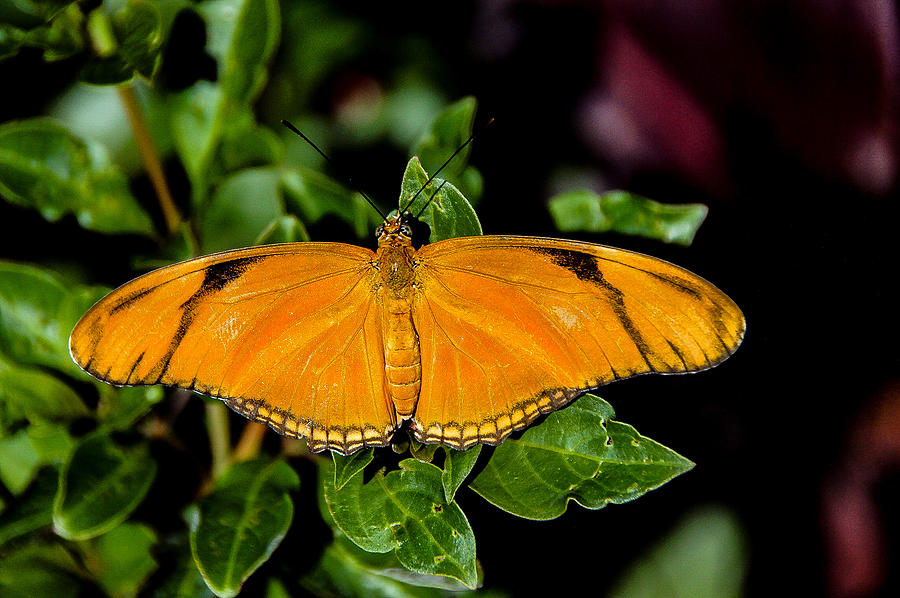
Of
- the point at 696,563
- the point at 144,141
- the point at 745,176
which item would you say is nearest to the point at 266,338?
the point at 144,141

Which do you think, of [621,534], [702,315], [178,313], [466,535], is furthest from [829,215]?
[178,313]

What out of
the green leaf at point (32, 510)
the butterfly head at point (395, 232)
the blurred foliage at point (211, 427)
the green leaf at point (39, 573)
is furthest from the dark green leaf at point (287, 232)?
the green leaf at point (39, 573)

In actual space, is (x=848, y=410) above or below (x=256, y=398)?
below

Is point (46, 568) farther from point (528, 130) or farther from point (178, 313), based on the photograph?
point (528, 130)

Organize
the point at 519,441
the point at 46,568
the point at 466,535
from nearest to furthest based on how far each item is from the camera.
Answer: the point at 466,535, the point at 519,441, the point at 46,568

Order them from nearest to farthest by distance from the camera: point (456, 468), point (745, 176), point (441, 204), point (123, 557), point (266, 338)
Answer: point (456, 468) → point (441, 204) → point (266, 338) → point (123, 557) → point (745, 176)

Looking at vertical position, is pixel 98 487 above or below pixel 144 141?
below

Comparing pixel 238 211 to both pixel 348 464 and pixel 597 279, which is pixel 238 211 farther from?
pixel 597 279
